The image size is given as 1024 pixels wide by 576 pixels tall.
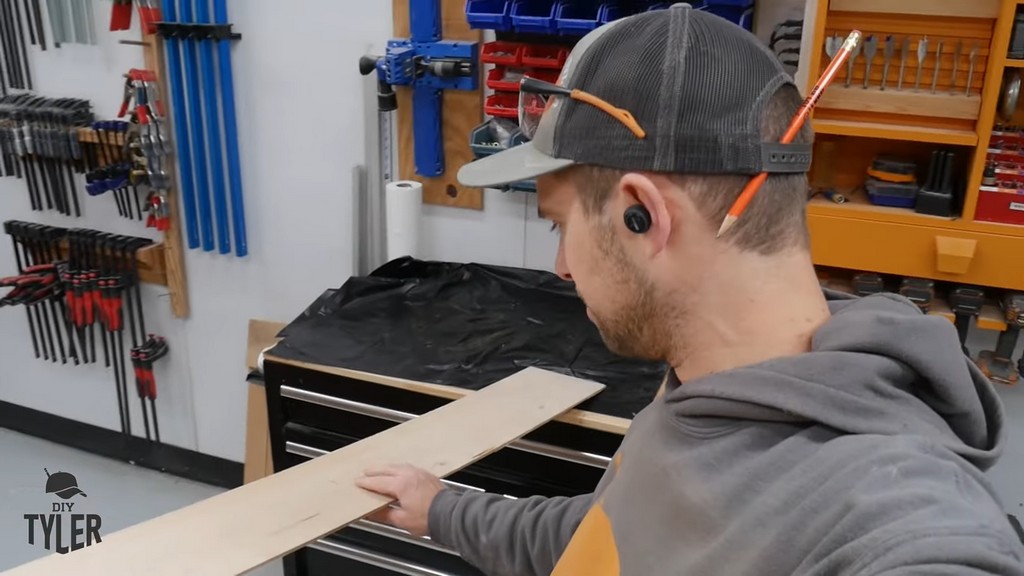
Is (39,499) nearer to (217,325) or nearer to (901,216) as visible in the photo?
(217,325)

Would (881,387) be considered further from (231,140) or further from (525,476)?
(231,140)

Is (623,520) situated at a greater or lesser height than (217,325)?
greater

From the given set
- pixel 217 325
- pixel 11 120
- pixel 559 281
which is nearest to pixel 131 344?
pixel 217 325

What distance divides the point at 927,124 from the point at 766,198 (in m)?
1.05

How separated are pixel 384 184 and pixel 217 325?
868 millimetres

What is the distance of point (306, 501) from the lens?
133 centimetres

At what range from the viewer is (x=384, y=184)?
7.65ft

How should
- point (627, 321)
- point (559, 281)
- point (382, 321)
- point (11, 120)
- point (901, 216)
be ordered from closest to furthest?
point (627, 321) → point (901, 216) → point (382, 321) → point (559, 281) → point (11, 120)

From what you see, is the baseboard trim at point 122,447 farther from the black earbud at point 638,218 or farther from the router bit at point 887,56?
the black earbud at point 638,218

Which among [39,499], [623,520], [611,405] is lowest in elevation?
[39,499]

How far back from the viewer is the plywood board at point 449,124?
213 centimetres

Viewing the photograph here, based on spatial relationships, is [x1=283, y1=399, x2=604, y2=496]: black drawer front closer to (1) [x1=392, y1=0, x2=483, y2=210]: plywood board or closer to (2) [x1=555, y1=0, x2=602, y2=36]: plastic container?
(1) [x1=392, y1=0, x2=483, y2=210]: plywood board

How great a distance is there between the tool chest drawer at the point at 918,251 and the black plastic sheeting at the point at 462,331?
0.44 m

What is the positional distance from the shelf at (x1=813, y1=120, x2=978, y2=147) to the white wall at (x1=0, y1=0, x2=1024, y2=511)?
1.77ft
